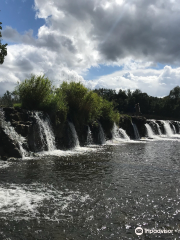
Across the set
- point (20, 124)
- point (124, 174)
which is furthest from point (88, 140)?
point (124, 174)

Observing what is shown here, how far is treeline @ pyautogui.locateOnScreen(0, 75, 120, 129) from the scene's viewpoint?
22.1 metres

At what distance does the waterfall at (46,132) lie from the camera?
64.7 ft

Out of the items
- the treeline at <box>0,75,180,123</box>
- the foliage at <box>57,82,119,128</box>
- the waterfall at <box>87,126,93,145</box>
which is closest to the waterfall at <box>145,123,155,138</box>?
the treeline at <box>0,75,180,123</box>

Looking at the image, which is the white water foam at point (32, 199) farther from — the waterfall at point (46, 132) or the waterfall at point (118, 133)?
the waterfall at point (118, 133)

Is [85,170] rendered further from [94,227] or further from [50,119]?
[50,119]

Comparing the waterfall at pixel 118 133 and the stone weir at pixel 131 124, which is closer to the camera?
the waterfall at pixel 118 133

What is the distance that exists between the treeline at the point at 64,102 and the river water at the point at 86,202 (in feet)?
34.6

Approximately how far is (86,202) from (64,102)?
730 inches

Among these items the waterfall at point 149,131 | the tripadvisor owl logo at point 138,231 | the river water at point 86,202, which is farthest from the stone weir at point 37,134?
the waterfall at point 149,131

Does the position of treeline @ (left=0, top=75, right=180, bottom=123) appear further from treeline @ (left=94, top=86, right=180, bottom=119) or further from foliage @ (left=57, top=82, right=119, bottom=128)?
treeline @ (left=94, top=86, right=180, bottom=119)

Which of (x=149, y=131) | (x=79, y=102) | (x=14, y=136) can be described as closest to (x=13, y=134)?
(x=14, y=136)

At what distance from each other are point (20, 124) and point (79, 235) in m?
14.0

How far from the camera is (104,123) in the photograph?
106ft

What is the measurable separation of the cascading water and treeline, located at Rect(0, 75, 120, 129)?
4.58m
